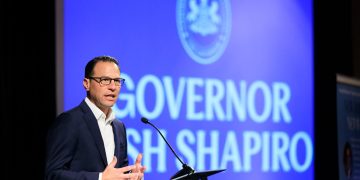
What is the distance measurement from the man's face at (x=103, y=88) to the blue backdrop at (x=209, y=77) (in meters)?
1.13

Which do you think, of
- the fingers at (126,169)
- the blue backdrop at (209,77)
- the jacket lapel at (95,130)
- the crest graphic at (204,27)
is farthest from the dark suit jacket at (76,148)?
the crest graphic at (204,27)

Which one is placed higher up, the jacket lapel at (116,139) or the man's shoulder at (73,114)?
the man's shoulder at (73,114)

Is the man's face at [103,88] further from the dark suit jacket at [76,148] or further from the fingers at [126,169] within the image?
the fingers at [126,169]

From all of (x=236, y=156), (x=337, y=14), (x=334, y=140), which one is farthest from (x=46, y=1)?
(x=337, y=14)

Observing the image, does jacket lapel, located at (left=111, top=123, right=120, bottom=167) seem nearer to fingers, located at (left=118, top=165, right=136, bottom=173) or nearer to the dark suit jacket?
the dark suit jacket

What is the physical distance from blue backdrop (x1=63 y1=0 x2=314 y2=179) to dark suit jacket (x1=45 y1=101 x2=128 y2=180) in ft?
Result: 3.97

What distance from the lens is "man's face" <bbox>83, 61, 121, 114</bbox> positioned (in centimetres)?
274

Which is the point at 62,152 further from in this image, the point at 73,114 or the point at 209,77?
the point at 209,77

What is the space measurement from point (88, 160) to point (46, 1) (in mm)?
1557

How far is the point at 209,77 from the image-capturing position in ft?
15.0

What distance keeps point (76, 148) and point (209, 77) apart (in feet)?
6.64

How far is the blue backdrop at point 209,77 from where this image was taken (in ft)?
13.5

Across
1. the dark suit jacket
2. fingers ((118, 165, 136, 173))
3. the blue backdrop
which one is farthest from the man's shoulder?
the blue backdrop

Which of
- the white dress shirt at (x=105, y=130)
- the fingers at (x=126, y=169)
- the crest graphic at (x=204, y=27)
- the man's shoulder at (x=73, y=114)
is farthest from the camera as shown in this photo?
the crest graphic at (x=204, y=27)
